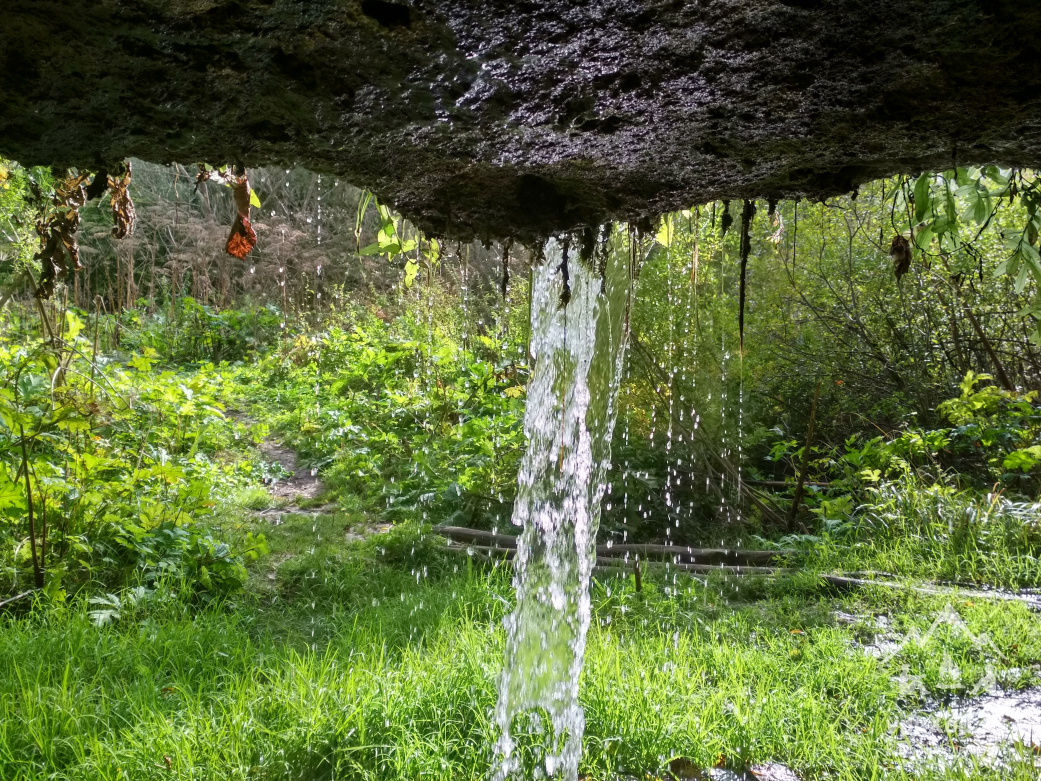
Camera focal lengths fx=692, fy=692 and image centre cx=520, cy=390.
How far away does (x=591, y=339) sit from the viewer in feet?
8.54

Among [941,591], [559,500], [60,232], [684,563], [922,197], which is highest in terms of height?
[922,197]

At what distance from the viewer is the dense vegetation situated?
2.24m

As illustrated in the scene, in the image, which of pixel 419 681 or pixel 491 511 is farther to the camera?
pixel 491 511

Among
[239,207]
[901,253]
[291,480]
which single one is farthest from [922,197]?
[291,480]

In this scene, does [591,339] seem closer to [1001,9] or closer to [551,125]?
[551,125]

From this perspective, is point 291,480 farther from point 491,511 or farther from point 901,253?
point 901,253

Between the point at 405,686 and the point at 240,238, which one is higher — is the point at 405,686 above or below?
below

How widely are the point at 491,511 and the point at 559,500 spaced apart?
4.64 ft

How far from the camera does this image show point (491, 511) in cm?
492

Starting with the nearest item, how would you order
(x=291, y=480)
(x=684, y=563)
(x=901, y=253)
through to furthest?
(x=901, y=253), (x=684, y=563), (x=291, y=480)

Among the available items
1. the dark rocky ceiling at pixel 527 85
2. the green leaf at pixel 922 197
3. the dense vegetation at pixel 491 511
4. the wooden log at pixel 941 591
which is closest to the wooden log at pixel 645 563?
the dense vegetation at pixel 491 511

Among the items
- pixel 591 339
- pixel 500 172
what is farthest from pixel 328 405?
pixel 500 172

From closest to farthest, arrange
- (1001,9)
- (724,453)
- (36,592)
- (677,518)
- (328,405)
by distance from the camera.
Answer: (1001,9) → (36,592) → (677,518) → (724,453) → (328,405)

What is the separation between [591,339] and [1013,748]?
2.04m
